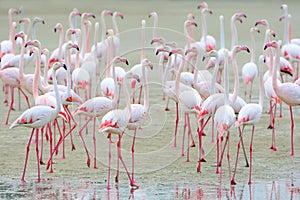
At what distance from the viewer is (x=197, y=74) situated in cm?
1080

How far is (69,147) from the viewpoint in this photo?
10.5 meters

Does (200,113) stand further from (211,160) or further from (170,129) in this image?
(170,129)

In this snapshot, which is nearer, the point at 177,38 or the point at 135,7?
the point at 177,38

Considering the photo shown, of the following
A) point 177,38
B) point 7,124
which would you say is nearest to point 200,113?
point 7,124

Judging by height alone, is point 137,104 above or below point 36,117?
above

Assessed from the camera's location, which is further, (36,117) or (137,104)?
(137,104)

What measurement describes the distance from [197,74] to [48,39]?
390 inches

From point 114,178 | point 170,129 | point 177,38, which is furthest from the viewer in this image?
point 177,38

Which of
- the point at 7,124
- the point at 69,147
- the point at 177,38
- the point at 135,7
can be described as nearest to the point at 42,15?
the point at 135,7

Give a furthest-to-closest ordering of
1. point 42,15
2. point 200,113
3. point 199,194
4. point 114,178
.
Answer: point 42,15
point 200,113
point 114,178
point 199,194

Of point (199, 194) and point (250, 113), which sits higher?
point (250, 113)

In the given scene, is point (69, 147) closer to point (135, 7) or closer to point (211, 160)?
point (211, 160)

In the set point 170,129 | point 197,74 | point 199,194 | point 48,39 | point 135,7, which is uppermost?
A: point 135,7

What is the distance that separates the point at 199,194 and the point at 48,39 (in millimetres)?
12694
